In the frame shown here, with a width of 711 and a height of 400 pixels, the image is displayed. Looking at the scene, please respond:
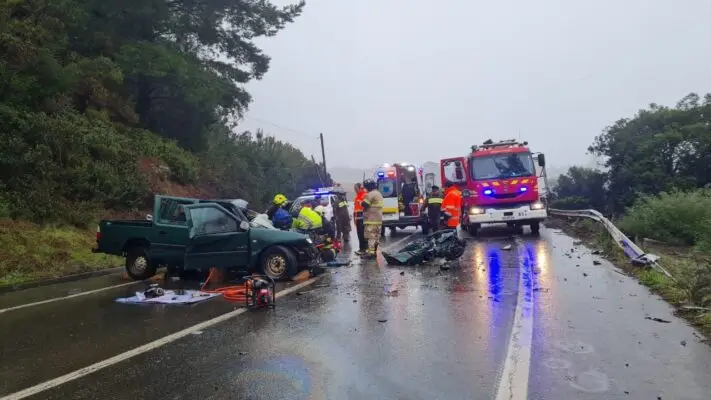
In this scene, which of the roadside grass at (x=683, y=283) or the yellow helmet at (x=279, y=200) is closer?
the roadside grass at (x=683, y=283)

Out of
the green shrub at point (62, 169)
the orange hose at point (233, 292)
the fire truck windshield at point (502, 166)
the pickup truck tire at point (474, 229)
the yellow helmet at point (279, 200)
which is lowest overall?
the orange hose at point (233, 292)

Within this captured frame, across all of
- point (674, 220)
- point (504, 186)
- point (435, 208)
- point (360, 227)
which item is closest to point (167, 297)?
point (360, 227)

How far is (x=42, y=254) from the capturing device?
13.7m

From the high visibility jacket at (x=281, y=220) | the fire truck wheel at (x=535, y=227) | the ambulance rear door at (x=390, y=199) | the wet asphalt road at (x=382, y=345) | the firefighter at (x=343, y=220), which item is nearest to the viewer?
the wet asphalt road at (x=382, y=345)

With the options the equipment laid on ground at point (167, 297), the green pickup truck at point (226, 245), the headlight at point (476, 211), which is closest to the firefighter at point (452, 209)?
the headlight at point (476, 211)

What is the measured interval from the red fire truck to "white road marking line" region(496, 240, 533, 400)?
894cm

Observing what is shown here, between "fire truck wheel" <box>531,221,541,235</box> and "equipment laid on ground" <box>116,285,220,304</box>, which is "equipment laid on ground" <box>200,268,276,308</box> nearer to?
"equipment laid on ground" <box>116,285,220,304</box>

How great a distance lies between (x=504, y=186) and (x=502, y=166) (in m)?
0.74

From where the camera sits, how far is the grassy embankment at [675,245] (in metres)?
7.24

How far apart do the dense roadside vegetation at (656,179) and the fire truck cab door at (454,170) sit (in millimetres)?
4645

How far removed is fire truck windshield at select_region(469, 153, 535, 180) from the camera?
1767 cm

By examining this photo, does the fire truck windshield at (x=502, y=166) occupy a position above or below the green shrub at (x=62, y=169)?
below

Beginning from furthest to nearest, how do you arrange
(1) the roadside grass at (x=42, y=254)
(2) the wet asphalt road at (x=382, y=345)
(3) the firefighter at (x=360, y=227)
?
(3) the firefighter at (x=360, y=227) < (1) the roadside grass at (x=42, y=254) < (2) the wet asphalt road at (x=382, y=345)

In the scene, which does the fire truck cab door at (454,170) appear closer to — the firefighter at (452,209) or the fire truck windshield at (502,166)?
the fire truck windshield at (502,166)
